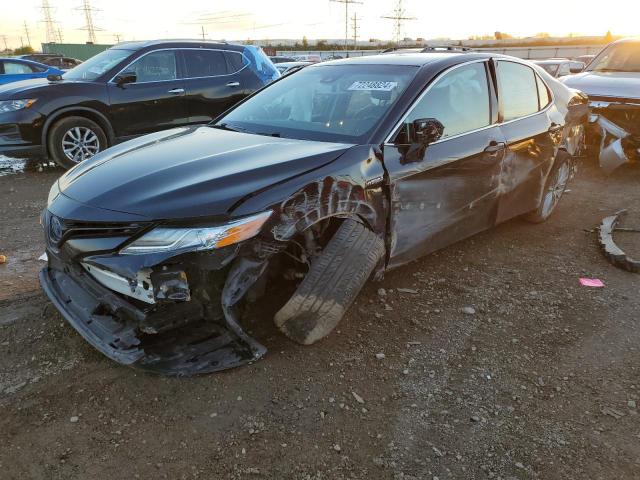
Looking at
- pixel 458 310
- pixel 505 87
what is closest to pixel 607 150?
pixel 505 87

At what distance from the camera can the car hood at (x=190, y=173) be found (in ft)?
8.08

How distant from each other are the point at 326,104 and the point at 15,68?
42.4ft

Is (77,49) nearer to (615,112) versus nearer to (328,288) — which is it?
(615,112)

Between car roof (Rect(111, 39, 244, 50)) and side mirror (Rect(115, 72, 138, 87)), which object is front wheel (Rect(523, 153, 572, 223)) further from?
side mirror (Rect(115, 72, 138, 87))

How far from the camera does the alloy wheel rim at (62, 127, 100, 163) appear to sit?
275 inches

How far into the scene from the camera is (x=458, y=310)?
3.44 metres

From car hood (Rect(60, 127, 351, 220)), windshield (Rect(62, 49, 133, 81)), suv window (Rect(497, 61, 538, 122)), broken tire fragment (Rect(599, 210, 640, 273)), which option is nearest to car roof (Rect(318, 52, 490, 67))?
suv window (Rect(497, 61, 538, 122))

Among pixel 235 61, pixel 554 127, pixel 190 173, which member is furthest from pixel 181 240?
pixel 235 61

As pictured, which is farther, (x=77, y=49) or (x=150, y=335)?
(x=77, y=49)

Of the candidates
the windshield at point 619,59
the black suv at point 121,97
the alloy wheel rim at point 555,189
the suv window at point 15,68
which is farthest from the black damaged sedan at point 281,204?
the suv window at point 15,68

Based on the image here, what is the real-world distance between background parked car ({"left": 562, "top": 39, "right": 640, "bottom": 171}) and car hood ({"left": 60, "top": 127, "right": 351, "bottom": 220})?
18.0 feet

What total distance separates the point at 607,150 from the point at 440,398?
5.79 meters

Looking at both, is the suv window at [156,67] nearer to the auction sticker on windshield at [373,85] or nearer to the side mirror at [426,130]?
the auction sticker on windshield at [373,85]

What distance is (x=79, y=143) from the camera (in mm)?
7055
